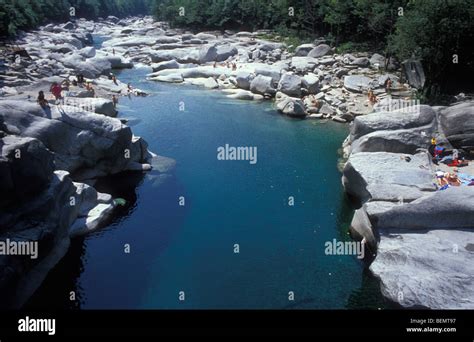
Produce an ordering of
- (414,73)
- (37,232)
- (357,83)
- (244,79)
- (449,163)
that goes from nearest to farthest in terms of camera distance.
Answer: (37,232)
(449,163)
(414,73)
(357,83)
(244,79)

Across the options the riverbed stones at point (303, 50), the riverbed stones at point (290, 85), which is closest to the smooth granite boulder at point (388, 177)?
the riverbed stones at point (290, 85)

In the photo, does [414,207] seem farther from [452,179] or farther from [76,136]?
[76,136]

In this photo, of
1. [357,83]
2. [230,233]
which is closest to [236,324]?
[230,233]

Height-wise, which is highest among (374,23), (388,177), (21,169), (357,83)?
(374,23)

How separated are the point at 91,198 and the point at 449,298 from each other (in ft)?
51.4

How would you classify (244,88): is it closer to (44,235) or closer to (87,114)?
(87,114)

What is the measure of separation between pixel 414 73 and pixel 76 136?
26972mm

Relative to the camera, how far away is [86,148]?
2345 centimetres

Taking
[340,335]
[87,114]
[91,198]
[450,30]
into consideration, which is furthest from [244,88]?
[340,335]

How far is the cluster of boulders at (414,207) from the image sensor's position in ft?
43.8

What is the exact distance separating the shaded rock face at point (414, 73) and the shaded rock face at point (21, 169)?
94.4 feet

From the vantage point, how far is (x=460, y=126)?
22.9 metres

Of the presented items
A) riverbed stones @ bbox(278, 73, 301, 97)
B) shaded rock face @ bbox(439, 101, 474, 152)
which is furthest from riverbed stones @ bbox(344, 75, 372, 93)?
shaded rock face @ bbox(439, 101, 474, 152)

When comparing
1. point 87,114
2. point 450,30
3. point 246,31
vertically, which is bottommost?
point 246,31
